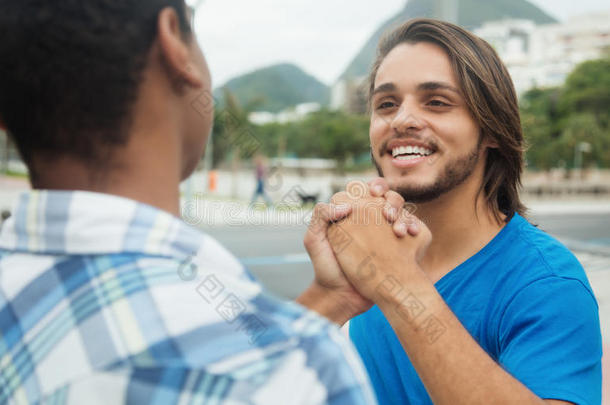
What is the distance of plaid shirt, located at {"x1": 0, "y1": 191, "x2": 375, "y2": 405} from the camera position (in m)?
0.53

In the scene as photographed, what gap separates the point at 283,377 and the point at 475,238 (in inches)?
43.5

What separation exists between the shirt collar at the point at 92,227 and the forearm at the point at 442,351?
0.55 metres

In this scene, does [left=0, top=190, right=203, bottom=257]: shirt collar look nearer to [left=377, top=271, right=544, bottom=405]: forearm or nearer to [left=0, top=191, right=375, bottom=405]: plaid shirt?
[left=0, top=191, right=375, bottom=405]: plaid shirt

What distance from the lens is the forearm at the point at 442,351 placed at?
96 centimetres

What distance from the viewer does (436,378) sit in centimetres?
100

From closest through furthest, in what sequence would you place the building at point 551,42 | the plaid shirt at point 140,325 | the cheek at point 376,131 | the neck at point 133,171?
the plaid shirt at point 140,325 < the neck at point 133,171 < the cheek at point 376,131 < the building at point 551,42

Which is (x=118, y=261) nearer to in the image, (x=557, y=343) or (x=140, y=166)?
(x=140, y=166)

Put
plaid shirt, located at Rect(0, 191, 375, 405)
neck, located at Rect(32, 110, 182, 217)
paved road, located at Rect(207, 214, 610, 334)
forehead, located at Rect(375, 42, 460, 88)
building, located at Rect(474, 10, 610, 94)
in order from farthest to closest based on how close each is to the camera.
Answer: building, located at Rect(474, 10, 610, 94)
paved road, located at Rect(207, 214, 610, 334)
forehead, located at Rect(375, 42, 460, 88)
neck, located at Rect(32, 110, 182, 217)
plaid shirt, located at Rect(0, 191, 375, 405)

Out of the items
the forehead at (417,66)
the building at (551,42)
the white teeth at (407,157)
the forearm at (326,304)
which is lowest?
the building at (551,42)

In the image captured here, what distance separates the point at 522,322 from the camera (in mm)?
1118

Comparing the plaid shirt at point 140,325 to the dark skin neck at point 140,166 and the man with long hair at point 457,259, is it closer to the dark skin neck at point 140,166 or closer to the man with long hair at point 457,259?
the dark skin neck at point 140,166

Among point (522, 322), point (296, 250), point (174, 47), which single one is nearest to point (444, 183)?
point (522, 322)

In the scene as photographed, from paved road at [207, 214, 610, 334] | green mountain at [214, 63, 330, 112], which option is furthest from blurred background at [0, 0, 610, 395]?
green mountain at [214, 63, 330, 112]

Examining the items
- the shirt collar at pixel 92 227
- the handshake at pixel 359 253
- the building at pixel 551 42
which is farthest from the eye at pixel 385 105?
the building at pixel 551 42
